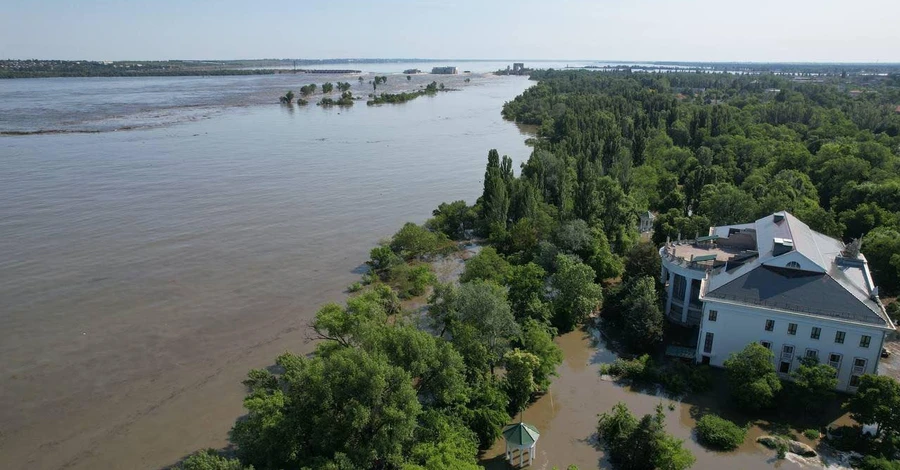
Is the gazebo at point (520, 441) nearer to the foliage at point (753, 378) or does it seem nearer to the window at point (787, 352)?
the foliage at point (753, 378)

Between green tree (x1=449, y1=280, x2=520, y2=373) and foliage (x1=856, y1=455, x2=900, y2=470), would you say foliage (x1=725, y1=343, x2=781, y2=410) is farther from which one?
green tree (x1=449, y1=280, x2=520, y2=373)

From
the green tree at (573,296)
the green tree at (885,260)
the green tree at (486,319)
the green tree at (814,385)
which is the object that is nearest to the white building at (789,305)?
the green tree at (814,385)

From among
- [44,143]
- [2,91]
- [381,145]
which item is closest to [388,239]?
[381,145]

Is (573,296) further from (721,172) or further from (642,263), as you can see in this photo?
(721,172)

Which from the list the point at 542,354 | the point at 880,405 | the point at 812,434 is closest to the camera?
the point at 880,405

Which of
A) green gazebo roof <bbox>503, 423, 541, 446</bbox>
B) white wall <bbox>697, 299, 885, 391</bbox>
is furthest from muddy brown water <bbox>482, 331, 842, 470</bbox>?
white wall <bbox>697, 299, 885, 391</bbox>

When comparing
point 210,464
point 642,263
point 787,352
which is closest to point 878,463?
Result: point 787,352

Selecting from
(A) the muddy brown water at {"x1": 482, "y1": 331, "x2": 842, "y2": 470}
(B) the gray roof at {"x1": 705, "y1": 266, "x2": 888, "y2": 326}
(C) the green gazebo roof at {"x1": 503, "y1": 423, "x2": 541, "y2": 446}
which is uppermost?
(B) the gray roof at {"x1": 705, "y1": 266, "x2": 888, "y2": 326}
